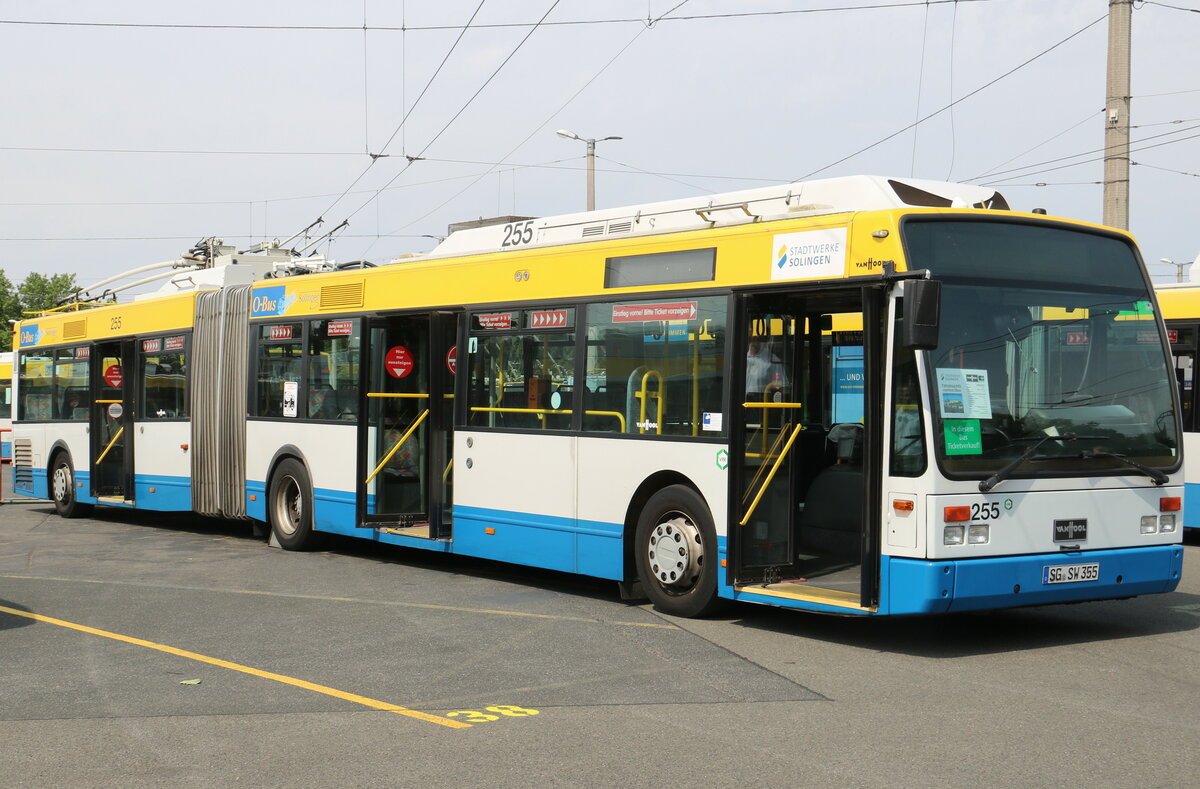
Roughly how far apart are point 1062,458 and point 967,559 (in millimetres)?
990

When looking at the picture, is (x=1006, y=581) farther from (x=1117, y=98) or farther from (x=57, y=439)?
(x=57, y=439)

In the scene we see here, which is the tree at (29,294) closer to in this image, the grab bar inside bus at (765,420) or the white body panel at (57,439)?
the white body panel at (57,439)

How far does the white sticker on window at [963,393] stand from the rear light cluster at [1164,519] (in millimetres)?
1554

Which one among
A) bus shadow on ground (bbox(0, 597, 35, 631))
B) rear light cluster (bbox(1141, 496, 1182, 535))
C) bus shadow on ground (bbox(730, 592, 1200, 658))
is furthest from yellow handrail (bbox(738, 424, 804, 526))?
bus shadow on ground (bbox(0, 597, 35, 631))

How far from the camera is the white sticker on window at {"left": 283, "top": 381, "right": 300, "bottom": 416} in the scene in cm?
1477

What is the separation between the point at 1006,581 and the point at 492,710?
335 cm

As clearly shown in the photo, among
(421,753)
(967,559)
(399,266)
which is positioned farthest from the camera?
(399,266)

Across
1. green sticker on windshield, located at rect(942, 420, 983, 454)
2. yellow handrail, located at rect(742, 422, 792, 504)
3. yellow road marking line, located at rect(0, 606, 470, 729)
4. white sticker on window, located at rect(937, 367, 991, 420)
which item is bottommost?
yellow road marking line, located at rect(0, 606, 470, 729)

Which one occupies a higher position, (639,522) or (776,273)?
(776,273)

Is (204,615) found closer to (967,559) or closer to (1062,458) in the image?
(967,559)

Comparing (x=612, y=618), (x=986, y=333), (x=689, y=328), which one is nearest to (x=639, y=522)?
(x=612, y=618)

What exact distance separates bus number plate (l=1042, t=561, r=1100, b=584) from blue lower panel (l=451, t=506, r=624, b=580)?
3.26m

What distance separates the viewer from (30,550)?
49.4 feet

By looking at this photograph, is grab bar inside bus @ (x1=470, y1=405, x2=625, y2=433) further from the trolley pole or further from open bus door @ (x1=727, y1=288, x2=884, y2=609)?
the trolley pole
